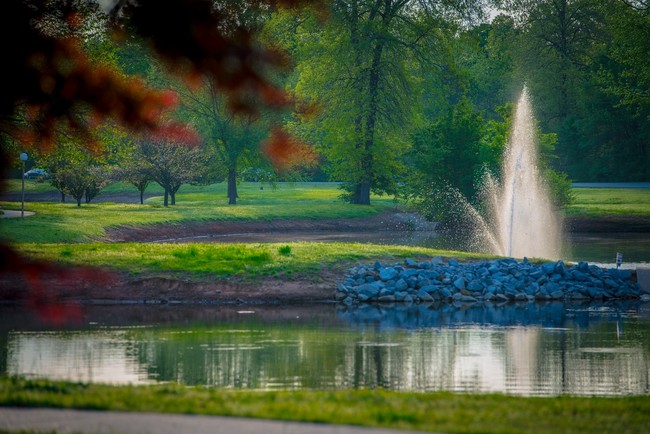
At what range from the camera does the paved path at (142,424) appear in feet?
30.6

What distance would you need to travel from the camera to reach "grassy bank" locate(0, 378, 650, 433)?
1008 centimetres

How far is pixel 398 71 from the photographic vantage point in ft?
198

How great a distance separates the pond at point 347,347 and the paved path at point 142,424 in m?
3.49

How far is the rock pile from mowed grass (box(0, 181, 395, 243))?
38.8ft

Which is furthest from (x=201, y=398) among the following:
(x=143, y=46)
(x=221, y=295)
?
(x=221, y=295)

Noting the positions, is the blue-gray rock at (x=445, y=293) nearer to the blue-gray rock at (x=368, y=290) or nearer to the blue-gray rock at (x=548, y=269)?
the blue-gray rock at (x=368, y=290)

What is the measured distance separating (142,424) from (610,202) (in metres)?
62.9

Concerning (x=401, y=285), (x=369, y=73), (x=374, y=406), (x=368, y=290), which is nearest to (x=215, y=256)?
(x=368, y=290)

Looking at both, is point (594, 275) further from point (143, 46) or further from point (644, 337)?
point (143, 46)

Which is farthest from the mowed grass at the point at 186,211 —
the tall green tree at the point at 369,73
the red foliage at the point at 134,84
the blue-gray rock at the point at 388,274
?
the red foliage at the point at 134,84

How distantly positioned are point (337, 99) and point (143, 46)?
168 feet

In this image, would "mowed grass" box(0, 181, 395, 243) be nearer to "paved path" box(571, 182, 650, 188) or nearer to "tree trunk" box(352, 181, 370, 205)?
"tree trunk" box(352, 181, 370, 205)

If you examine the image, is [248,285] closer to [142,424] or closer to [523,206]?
[142,424]

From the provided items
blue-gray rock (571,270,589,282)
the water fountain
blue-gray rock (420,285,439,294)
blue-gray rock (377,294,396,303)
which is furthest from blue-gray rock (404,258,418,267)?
the water fountain
